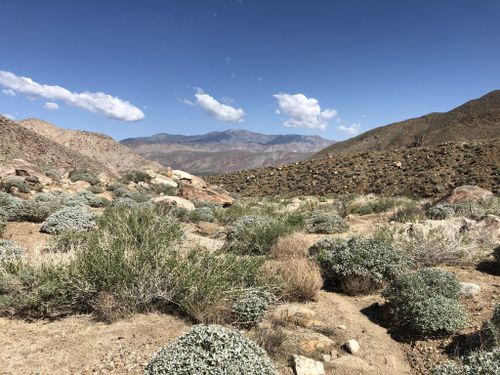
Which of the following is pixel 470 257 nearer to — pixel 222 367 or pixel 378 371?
pixel 378 371

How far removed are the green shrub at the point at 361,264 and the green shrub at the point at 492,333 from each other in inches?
83.8

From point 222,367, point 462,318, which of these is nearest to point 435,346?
point 462,318

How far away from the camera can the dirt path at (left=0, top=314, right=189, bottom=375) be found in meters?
3.64

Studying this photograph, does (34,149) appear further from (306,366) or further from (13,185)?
(306,366)

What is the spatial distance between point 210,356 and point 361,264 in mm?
3953

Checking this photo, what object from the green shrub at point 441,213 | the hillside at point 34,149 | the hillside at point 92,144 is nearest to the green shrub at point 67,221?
the green shrub at point 441,213

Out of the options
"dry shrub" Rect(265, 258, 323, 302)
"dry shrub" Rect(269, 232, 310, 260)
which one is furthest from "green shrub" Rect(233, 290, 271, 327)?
"dry shrub" Rect(269, 232, 310, 260)

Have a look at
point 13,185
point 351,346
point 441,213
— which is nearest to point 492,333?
point 351,346

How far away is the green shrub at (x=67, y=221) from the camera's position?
9289 millimetres

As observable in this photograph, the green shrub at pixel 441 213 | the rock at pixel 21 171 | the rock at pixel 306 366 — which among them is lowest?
the rock at pixel 306 366

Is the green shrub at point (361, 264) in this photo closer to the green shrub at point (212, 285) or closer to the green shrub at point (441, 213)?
the green shrub at point (212, 285)

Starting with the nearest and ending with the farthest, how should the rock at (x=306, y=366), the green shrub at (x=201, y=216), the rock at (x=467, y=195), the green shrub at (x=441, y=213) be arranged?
the rock at (x=306, y=366), the green shrub at (x=441, y=213), the green shrub at (x=201, y=216), the rock at (x=467, y=195)

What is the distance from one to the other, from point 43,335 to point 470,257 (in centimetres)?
737

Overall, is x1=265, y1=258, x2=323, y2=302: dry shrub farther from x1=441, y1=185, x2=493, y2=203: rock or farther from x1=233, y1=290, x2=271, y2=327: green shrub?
x1=441, y1=185, x2=493, y2=203: rock
